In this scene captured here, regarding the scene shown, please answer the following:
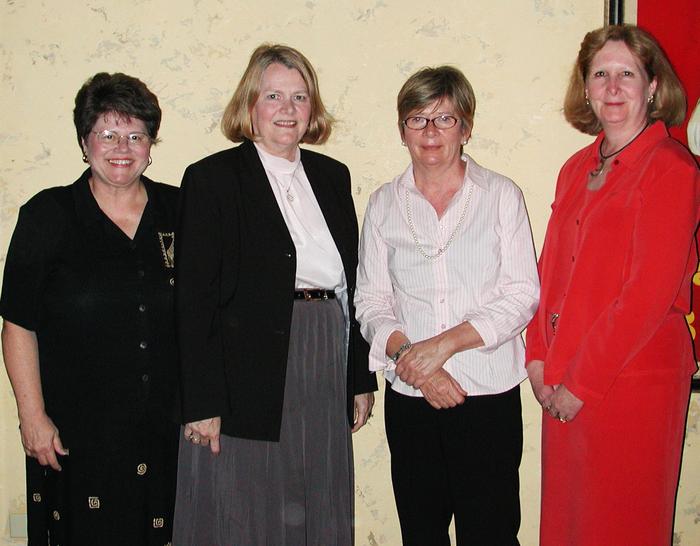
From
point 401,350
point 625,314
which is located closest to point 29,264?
point 401,350

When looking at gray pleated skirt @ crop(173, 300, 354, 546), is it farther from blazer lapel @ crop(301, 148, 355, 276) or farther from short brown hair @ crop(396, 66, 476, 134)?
short brown hair @ crop(396, 66, 476, 134)

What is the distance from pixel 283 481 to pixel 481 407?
1.96 feet

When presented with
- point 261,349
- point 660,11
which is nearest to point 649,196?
point 660,11

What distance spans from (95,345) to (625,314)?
1.46 metres

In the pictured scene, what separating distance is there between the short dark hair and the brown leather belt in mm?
683

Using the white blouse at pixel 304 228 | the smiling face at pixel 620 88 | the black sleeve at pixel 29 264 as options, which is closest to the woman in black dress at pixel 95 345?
the black sleeve at pixel 29 264

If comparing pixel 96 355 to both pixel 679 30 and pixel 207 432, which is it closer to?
pixel 207 432

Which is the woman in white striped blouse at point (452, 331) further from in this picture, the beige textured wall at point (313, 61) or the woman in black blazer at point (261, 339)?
the beige textured wall at point (313, 61)

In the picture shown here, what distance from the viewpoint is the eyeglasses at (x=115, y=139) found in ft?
6.22

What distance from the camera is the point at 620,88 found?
70.1 inches

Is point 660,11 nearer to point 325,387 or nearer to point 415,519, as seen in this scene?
point 325,387

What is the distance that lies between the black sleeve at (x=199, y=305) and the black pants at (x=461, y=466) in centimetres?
54

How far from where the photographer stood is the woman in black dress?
73.5 inches

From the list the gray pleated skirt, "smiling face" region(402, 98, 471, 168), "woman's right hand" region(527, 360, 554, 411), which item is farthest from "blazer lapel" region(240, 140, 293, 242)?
"woman's right hand" region(527, 360, 554, 411)
